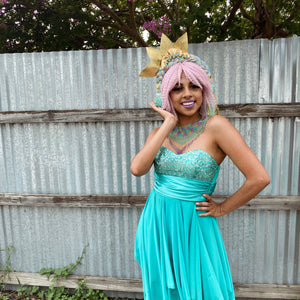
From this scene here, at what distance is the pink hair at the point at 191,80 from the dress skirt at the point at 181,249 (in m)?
0.44

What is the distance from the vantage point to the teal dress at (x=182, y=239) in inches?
63.3

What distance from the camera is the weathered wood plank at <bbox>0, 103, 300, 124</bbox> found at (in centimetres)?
247

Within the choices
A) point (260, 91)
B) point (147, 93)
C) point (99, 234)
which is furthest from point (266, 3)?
point (99, 234)

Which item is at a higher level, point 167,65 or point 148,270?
point 167,65

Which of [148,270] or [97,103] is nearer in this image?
[148,270]

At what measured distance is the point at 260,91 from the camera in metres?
2.50

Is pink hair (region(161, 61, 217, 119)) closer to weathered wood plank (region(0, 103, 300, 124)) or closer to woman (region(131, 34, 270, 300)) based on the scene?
woman (region(131, 34, 270, 300))

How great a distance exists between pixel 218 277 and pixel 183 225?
0.37 metres

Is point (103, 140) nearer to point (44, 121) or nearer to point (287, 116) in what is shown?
point (44, 121)

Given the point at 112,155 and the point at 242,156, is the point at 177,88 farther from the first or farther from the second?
the point at 112,155

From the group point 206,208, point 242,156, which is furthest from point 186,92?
point 206,208

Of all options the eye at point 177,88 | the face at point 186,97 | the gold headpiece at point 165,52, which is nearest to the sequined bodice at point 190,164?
the face at point 186,97

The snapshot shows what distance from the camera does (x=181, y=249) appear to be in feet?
5.39

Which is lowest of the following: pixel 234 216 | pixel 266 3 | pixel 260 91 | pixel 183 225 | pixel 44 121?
pixel 234 216
